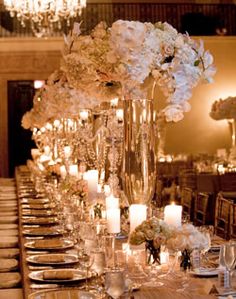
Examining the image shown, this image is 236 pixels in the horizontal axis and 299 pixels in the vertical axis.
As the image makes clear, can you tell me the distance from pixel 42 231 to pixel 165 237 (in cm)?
171

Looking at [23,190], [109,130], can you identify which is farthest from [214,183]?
[109,130]

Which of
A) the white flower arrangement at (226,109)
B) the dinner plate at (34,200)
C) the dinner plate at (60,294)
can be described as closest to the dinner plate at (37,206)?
the dinner plate at (34,200)

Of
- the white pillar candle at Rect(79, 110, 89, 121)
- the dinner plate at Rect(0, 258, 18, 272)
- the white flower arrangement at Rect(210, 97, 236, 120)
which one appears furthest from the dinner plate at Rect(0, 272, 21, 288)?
the white flower arrangement at Rect(210, 97, 236, 120)

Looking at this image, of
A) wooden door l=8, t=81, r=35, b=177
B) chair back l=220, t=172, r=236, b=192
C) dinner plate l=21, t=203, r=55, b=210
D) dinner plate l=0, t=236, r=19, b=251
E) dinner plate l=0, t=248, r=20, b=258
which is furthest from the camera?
wooden door l=8, t=81, r=35, b=177

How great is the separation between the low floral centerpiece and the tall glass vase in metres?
0.62

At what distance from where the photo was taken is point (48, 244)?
4.15 m

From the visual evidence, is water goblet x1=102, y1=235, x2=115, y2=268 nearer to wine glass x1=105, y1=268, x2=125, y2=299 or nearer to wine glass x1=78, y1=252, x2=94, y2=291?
wine glass x1=78, y1=252, x2=94, y2=291

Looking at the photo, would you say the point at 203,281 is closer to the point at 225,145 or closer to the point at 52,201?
the point at 52,201

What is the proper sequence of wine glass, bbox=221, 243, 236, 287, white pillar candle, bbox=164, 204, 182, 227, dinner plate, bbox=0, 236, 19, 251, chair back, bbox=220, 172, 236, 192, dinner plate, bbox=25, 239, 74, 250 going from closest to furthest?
wine glass, bbox=221, 243, 236, 287 < white pillar candle, bbox=164, 204, 182, 227 < dinner plate, bbox=25, 239, 74, 250 < dinner plate, bbox=0, 236, 19, 251 < chair back, bbox=220, 172, 236, 192

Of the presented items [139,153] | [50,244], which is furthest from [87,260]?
[50,244]

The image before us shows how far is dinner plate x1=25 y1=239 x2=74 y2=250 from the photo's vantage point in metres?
4.05

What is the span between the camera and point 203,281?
3268 mm

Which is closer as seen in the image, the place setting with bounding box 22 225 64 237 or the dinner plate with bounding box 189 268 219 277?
the dinner plate with bounding box 189 268 219 277

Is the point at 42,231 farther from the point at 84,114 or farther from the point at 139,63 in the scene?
the point at 84,114
